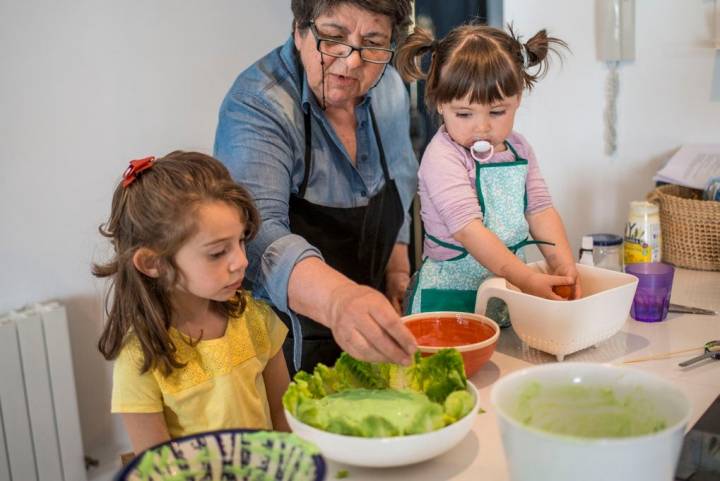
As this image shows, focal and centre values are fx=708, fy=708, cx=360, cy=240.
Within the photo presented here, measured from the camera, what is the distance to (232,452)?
0.72m

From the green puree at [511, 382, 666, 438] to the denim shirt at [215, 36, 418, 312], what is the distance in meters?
0.46

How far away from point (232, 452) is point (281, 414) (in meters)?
0.63

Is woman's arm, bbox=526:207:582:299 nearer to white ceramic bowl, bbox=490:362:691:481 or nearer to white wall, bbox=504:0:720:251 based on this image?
white ceramic bowl, bbox=490:362:691:481

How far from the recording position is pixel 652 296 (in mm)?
1354

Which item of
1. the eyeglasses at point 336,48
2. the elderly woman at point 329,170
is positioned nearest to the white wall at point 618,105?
the elderly woman at point 329,170

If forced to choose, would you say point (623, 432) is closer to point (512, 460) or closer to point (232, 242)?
Result: point (512, 460)

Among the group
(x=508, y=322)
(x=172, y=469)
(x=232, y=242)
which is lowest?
(x=508, y=322)

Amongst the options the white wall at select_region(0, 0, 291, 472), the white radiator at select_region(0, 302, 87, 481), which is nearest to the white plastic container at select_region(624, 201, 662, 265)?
the white wall at select_region(0, 0, 291, 472)

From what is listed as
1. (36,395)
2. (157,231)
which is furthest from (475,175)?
(36,395)

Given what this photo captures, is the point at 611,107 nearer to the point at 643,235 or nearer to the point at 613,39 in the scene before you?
the point at 613,39

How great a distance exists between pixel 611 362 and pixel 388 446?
55 centimetres

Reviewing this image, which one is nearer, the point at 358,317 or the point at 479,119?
the point at 358,317

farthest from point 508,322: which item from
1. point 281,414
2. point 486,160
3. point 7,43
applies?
point 7,43

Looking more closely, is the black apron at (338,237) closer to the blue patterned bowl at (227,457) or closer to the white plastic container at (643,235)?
the white plastic container at (643,235)
